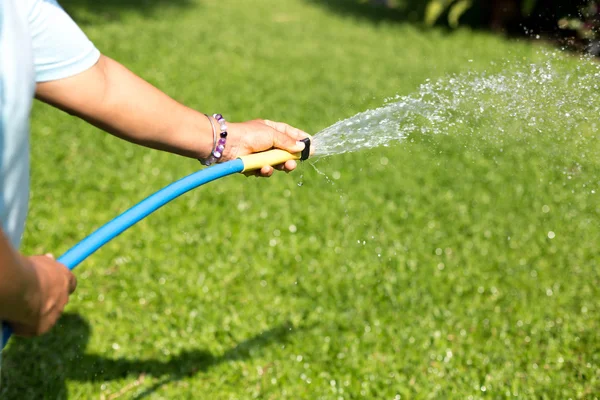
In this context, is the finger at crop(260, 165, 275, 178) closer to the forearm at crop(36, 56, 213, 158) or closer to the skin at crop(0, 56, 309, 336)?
the skin at crop(0, 56, 309, 336)

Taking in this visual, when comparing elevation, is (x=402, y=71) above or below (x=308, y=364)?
below

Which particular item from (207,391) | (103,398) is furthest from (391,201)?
(103,398)

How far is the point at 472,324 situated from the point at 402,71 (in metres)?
5.89

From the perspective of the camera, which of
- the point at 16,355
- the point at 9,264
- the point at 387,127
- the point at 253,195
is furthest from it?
the point at 253,195

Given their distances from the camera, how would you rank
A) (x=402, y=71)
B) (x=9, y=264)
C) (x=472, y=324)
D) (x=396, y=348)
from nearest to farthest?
A: (x=9, y=264) < (x=396, y=348) < (x=472, y=324) < (x=402, y=71)

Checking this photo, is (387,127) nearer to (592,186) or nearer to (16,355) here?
(16,355)

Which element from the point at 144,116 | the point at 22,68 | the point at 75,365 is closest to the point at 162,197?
the point at 144,116

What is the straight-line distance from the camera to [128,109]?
1.83 meters

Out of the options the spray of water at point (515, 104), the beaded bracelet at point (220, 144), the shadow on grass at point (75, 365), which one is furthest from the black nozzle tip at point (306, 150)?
→ the shadow on grass at point (75, 365)

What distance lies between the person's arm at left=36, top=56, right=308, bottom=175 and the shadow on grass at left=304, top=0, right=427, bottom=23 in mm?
11584

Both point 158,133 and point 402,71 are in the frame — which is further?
point 402,71

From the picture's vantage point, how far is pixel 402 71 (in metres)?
8.91

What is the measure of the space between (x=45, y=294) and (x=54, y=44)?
0.60 meters

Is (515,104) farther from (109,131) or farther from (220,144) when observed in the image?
(109,131)
